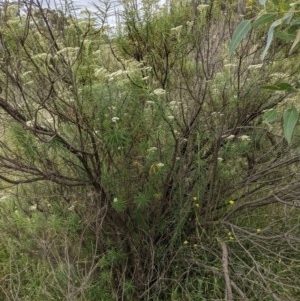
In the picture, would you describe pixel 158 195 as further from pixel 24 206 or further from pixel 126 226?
pixel 24 206

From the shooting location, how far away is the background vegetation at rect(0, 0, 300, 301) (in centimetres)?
215

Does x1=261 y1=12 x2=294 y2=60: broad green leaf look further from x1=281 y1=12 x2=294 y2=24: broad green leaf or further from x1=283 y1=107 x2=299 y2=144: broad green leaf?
x1=283 y1=107 x2=299 y2=144: broad green leaf

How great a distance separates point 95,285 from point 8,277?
2.60 feet

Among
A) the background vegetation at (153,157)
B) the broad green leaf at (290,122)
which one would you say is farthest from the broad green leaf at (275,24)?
the background vegetation at (153,157)

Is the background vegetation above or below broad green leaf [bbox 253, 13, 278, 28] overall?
below

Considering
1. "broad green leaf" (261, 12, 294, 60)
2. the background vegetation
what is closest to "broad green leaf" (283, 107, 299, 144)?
"broad green leaf" (261, 12, 294, 60)

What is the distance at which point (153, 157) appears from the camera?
229 centimetres

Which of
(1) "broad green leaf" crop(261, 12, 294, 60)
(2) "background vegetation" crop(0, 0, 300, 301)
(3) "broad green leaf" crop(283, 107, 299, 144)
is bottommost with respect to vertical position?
(2) "background vegetation" crop(0, 0, 300, 301)

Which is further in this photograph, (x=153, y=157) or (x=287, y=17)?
(x=153, y=157)

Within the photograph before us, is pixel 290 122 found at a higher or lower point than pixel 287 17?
lower

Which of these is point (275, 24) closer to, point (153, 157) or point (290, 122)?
point (290, 122)

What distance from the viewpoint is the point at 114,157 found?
2.33 metres

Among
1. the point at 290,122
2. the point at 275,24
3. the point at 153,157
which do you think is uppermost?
the point at 275,24

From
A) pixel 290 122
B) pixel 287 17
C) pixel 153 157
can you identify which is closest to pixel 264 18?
pixel 287 17
